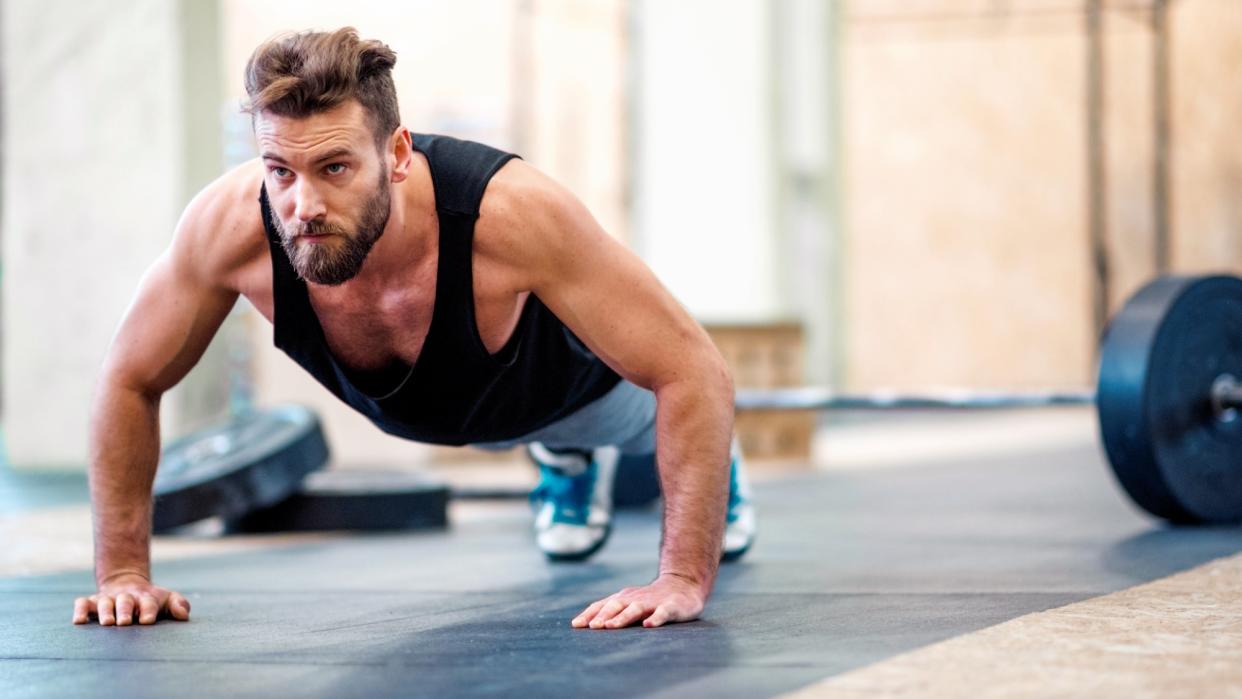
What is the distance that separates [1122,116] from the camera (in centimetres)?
939

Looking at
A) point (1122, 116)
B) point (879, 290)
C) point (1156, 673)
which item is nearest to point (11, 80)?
point (1156, 673)

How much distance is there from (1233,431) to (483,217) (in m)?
1.93

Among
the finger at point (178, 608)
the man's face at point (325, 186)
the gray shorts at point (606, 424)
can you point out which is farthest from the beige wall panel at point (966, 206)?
the man's face at point (325, 186)

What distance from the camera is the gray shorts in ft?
7.91

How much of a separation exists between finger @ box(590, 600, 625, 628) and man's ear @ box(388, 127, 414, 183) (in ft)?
2.05

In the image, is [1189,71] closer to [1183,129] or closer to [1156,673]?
[1183,129]

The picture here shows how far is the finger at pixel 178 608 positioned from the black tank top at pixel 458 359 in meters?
0.38

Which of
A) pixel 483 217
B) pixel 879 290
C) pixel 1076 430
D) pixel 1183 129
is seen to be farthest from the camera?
A: pixel 879 290

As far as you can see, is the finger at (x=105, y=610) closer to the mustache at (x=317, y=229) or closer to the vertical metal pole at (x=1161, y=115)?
the mustache at (x=317, y=229)

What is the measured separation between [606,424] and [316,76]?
0.88m

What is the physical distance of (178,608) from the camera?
6.77ft

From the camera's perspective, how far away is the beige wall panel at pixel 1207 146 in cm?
923

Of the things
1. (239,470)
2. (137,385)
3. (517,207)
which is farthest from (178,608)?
(239,470)

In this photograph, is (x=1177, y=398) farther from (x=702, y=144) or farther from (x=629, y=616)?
(x=702, y=144)
